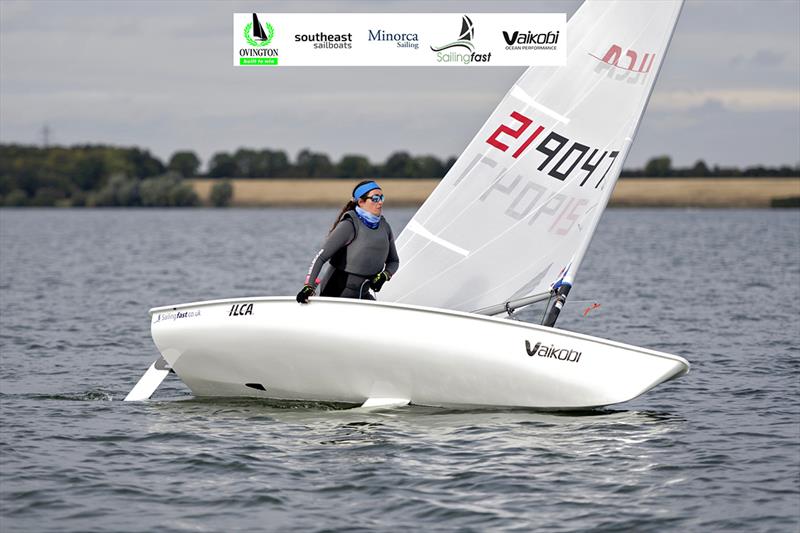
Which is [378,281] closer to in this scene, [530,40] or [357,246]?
[357,246]

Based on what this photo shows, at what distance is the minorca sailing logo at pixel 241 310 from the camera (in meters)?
10.8

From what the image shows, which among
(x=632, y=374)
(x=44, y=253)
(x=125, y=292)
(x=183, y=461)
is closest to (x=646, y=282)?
(x=125, y=292)

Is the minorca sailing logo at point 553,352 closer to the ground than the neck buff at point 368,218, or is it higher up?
closer to the ground

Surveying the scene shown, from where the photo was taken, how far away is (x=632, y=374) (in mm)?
10422

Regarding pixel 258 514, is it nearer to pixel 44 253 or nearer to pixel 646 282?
pixel 646 282

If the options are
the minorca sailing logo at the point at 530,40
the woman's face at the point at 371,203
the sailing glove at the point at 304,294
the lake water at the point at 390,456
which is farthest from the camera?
the minorca sailing logo at the point at 530,40

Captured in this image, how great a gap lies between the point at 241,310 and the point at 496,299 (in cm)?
308

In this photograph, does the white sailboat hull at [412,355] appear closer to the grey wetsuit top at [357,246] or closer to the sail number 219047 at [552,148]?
the grey wetsuit top at [357,246]

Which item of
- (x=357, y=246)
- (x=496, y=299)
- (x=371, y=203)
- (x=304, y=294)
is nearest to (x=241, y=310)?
(x=304, y=294)

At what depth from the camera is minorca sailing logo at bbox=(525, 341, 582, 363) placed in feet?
34.0

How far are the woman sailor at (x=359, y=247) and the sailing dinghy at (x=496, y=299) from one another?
0.49 m

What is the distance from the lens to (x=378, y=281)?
11133 millimetres

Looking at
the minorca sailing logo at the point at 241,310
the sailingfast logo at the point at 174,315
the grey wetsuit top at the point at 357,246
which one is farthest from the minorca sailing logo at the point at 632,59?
the sailingfast logo at the point at 174,315

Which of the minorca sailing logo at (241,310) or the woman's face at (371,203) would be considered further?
the woman's face at (371,203)
